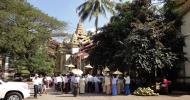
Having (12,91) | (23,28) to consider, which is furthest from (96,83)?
(23,28)

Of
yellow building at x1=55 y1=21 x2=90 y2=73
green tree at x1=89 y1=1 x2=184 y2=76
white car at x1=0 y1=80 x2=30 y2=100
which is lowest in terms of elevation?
white car at x1=0 y1=80 x2=30 y2=100

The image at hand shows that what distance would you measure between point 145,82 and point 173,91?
7.56 ft

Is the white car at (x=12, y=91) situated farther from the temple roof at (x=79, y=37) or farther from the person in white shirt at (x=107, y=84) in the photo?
the temple roof at (x=79, y=37)

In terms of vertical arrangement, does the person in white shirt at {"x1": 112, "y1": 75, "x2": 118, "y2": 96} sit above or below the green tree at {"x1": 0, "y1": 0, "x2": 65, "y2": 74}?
below

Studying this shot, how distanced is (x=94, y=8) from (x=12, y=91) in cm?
3282

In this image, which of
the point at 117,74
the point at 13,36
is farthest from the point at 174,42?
the point at 13,36

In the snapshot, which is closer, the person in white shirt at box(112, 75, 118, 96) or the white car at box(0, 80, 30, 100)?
the white car at box(0, 80, 30, 100)

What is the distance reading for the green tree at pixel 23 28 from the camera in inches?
1549

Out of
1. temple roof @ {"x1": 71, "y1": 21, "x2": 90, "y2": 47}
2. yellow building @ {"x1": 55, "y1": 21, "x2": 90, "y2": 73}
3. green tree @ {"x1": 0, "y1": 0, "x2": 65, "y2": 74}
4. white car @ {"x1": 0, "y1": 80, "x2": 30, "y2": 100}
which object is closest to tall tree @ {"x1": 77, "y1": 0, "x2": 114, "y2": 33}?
green tree @ {"x1": 0, "y1": 0, "x2": 65, "y2": 74}

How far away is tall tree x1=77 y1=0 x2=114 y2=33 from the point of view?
53.3 meters

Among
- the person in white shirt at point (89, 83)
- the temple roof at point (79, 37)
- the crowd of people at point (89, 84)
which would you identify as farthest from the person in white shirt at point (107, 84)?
the temple roof at point (79, 37)

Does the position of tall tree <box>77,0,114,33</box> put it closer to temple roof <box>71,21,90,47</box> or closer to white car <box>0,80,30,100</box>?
temple roof <box>71,21,90,47</box>

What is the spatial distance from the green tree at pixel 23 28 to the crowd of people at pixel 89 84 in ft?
27.8

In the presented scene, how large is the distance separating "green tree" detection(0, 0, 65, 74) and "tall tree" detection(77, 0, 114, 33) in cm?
341
